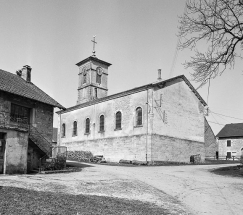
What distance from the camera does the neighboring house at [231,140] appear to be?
2087 inches

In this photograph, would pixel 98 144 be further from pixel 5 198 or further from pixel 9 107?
pixel 5 198

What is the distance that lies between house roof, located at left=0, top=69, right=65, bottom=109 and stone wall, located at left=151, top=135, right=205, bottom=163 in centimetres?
1123

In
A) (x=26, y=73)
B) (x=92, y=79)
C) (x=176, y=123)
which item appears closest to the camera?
(x=26, y=73)

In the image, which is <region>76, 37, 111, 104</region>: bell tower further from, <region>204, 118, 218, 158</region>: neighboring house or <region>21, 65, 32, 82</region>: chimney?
<region>21, 65, 32, 82</region>: chimney

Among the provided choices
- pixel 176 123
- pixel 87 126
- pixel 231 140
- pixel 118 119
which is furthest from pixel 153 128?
pixel 231 140

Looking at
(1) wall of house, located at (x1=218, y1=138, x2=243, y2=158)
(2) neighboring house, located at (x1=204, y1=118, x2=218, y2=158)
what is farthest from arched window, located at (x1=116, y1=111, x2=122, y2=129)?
(1) wall of house, located at (x1=218, y1=138, x2=243, y2=158)

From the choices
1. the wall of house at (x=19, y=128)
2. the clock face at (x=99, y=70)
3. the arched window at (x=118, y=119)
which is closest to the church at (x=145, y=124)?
the arched window at (x=118, y=119)

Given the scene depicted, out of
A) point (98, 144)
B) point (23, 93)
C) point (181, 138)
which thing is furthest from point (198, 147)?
point (23, 93)

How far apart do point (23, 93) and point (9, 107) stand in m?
1.40

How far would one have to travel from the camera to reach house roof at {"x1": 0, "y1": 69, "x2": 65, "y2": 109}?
18391 millimetres

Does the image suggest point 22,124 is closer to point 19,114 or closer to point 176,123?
point 19,114

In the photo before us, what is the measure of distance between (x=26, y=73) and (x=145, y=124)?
12.4 m

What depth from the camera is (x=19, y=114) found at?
62.5ft

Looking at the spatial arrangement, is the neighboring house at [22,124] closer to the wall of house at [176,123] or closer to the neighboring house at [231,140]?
the wall of house at [176,123]
